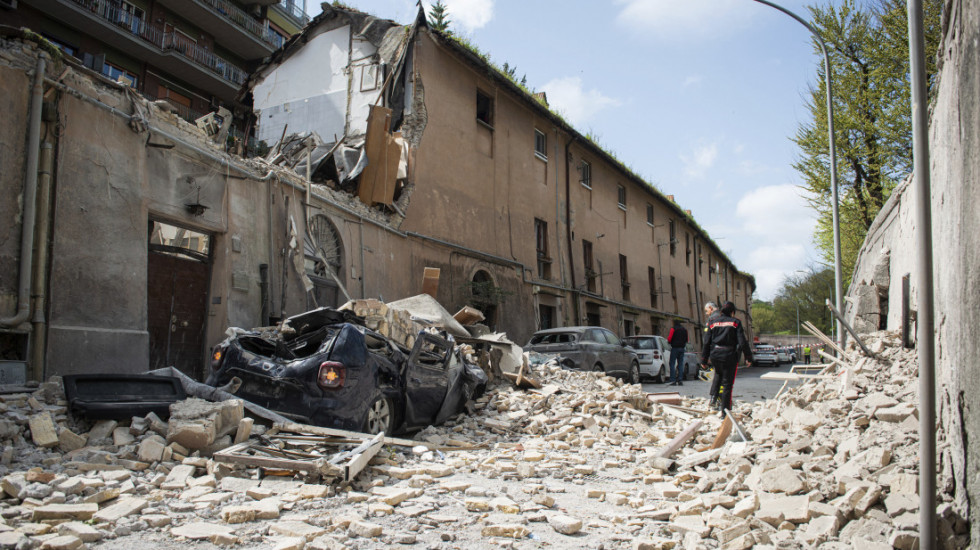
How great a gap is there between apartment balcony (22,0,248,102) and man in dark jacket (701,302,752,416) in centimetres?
2208

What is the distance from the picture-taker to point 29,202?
7395 millimetres

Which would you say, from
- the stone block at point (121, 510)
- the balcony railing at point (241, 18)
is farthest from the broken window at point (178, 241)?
the balcony railing at point (241, 18)

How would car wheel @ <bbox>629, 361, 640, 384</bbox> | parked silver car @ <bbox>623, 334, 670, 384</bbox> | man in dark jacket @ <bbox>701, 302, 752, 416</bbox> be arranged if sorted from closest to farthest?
man in dark jacket @ <bbox>701, 302, 752, 416</bbox>
car wheel @ <bbox>629, 361, 640, 384</bbox>
parked silver car @ <bbox>623, 334, 670, 384</bbox>

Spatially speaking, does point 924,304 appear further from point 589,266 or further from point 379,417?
point 589,266

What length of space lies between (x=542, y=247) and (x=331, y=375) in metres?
16.5

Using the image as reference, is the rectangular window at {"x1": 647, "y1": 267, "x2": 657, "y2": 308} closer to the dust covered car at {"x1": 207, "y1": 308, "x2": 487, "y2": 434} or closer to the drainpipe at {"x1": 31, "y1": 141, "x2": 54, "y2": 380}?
the dust covered car at {"x1": 207, "y1": 308, "x2": 487, "y2": 434}

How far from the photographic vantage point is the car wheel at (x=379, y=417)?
651cm

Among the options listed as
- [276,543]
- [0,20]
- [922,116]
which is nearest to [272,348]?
[276,543]

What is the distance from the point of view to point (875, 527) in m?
3.38

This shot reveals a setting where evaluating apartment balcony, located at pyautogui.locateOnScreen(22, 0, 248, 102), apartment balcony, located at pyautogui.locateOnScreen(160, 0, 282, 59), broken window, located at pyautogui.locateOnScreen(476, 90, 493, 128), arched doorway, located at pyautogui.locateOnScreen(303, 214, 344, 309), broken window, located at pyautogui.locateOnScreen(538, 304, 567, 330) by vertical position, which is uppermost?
apartment balcony, located at pyautogui.locateOnScreen(160, 0, 282, 59)

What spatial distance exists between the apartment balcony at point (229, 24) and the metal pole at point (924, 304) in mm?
26620

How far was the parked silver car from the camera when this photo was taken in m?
18.8

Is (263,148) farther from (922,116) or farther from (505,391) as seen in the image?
(922,116)

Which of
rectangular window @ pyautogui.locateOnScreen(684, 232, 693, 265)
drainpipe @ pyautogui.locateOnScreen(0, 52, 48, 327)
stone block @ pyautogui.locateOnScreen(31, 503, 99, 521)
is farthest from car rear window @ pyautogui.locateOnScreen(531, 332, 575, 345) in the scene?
rectangular window @ pyautogui.locateOnScreen(684, 232, 693, 265)
